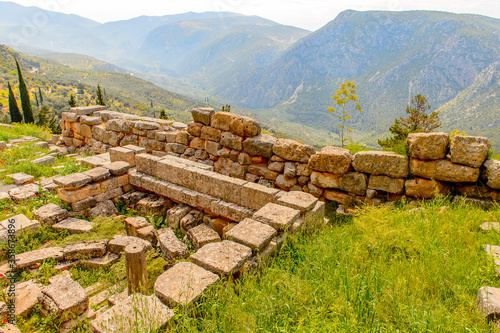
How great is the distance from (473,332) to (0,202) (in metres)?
8.63

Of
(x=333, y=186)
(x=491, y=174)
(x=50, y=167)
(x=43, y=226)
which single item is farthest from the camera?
(x=50, y=167)

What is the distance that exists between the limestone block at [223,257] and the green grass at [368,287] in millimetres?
182

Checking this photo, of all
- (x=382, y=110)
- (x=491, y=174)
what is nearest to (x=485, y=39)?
(x=382, y=110)

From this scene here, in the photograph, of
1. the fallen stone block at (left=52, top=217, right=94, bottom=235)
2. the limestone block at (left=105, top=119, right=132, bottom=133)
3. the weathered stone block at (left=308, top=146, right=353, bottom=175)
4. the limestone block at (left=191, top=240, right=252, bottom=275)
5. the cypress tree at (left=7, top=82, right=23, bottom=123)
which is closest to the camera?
the limestone block at (left=191, top=240, right=252, bottom=275)

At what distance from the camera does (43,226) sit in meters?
5.65

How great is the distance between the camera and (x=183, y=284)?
3.02m

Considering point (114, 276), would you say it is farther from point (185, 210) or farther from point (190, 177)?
point (190, 177)

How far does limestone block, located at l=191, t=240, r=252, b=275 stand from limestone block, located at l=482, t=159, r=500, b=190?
14.9 ft

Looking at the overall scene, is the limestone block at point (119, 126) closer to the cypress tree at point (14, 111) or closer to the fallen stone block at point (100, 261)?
the fallen stone block at point (100, 261)

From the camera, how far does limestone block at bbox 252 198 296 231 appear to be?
415 centimetres

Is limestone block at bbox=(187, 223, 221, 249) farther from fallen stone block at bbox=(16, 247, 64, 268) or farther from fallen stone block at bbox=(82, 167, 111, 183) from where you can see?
fallen stone block at bbox=(82, 167, 111, 183)

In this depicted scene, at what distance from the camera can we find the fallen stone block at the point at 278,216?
13.6 ft

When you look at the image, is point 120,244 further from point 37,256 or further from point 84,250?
point 37,256

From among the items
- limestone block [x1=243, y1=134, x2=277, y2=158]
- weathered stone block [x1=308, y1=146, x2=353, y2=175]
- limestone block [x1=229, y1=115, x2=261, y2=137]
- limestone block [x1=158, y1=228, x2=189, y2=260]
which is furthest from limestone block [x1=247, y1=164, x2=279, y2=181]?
limestone block [x1=158, y1=228, x2=189, y2=260]
